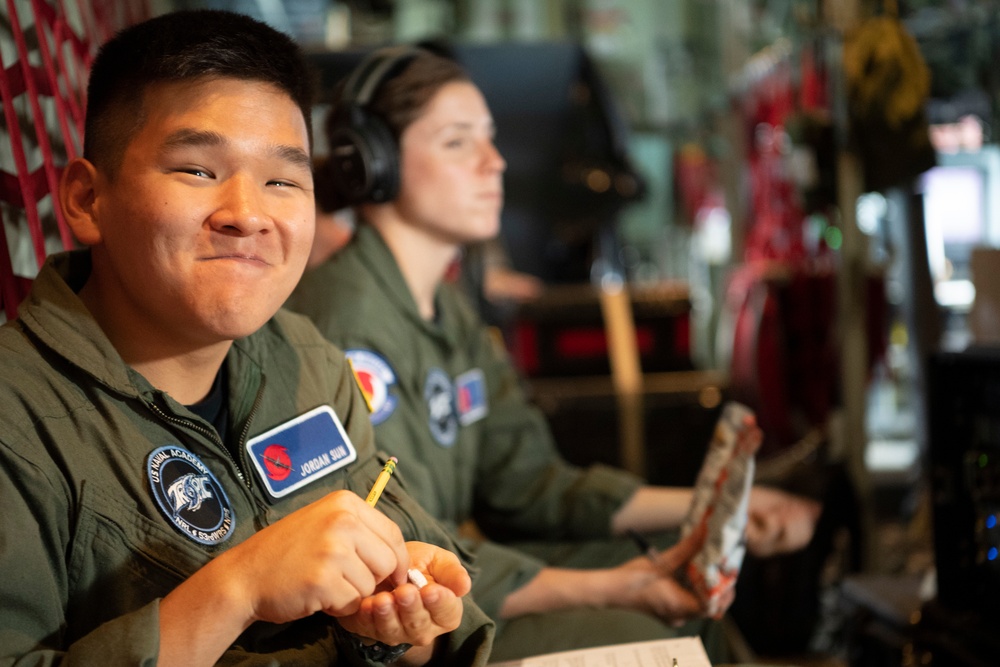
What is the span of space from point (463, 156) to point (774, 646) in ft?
5.34

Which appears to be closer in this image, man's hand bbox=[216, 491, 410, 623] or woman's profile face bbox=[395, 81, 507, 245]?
man's hand bbox=[216, 491, 410, 623]

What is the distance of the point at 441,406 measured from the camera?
160cm

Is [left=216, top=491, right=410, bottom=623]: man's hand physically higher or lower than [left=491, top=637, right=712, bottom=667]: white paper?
higher

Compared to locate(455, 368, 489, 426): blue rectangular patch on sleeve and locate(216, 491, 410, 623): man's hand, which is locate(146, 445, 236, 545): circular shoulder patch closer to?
locate(216, 491, 410, 623): man's hand

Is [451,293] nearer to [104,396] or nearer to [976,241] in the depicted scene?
[104,396]

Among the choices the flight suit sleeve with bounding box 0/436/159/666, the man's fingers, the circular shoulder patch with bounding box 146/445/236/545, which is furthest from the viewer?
the man's fingers

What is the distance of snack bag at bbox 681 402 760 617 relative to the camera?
47.0 inches

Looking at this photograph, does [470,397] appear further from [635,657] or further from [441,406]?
[635,657]

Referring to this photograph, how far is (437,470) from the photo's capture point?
1.53 m

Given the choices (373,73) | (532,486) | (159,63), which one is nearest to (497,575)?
(532,486)

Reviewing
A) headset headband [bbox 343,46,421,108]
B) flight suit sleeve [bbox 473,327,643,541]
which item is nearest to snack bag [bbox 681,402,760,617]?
flight suit sleeve [bbox 473,327,643,541]

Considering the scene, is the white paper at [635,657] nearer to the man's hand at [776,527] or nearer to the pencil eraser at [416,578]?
the pencil eraser at [416,578]

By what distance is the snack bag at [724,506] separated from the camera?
3.92 ft

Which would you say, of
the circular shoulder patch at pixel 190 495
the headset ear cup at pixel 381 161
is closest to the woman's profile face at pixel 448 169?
the headset ear cup at pixel 381 161
